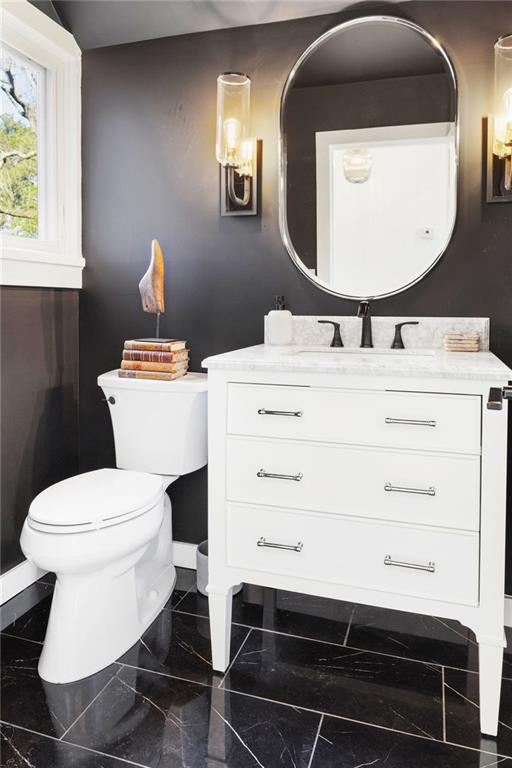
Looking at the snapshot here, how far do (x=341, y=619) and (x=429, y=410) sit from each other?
98cm

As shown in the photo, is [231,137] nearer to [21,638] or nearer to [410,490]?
[410,490]

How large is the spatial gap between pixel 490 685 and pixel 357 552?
0.47m

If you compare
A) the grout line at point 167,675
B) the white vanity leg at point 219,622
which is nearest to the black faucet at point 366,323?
the white vanity leg at point 219,622

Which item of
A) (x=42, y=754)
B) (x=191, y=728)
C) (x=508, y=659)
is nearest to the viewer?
(x=42, y=754)

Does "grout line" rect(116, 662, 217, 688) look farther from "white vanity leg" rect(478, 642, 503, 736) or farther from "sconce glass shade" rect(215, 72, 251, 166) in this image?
"sconce glass shade" rect(215, 72, 251, 166)

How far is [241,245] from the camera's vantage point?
222 cm

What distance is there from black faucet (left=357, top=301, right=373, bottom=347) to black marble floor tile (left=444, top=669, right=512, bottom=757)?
1.08 m

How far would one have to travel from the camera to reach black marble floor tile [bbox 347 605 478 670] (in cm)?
185

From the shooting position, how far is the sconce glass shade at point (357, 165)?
2.04m

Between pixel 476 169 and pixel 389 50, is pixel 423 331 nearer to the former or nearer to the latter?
pixel 476 169

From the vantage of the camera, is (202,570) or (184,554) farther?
(184,554)

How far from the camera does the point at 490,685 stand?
148 cm

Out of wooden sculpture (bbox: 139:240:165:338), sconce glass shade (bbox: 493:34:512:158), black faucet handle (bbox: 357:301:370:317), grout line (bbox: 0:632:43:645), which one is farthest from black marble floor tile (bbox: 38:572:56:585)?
sconce glass shade (bbox: 493:34:512:158)

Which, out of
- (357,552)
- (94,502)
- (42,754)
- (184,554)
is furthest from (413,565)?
(184,554)
